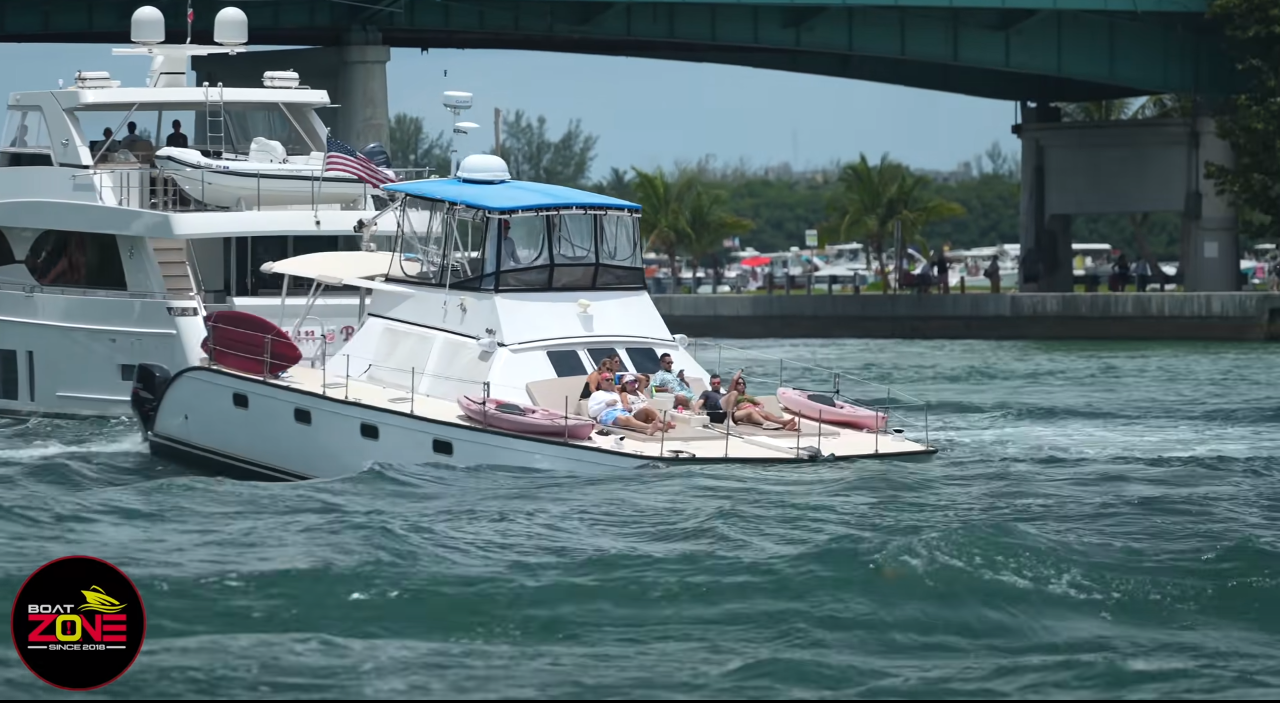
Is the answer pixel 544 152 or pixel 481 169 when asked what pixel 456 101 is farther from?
pixel 544 152

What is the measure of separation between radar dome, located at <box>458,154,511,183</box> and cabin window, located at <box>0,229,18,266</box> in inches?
399

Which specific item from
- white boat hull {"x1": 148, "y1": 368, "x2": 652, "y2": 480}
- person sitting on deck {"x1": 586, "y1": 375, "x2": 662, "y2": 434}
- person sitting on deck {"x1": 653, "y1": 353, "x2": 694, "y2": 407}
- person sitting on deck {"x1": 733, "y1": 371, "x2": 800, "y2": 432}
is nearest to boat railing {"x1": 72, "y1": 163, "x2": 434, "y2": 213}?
white boat hull {"x1": 148, "y1": 368, "x2": 652, "y2": 480}

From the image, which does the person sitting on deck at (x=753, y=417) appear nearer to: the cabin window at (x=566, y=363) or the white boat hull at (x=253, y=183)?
the cabin window at (x=566, y=363)

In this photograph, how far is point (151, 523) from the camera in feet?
59.9

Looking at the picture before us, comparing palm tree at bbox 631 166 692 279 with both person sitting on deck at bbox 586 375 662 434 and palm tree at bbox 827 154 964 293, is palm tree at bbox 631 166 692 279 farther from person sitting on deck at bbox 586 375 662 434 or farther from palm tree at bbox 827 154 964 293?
person sitting on deck at bbox 586 375 662 434

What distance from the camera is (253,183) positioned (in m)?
28.2

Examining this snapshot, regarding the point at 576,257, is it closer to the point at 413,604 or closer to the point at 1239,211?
the point at 413,604

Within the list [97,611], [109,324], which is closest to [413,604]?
[97,611]

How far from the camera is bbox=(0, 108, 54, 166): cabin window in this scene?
3064 cm

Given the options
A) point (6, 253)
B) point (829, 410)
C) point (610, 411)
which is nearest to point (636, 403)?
point (610, 411)

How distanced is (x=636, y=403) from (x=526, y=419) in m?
1.76

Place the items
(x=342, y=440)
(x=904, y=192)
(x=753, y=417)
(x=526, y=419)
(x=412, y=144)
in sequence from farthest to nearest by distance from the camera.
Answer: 1. (x=412, y=144)
2. (x=904, y=192)
3. (x=753, y=417)
4. (x=342, y=440)
5. (x=526, y=419)

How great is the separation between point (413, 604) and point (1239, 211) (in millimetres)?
49134

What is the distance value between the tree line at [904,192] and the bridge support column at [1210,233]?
0.59 metres
